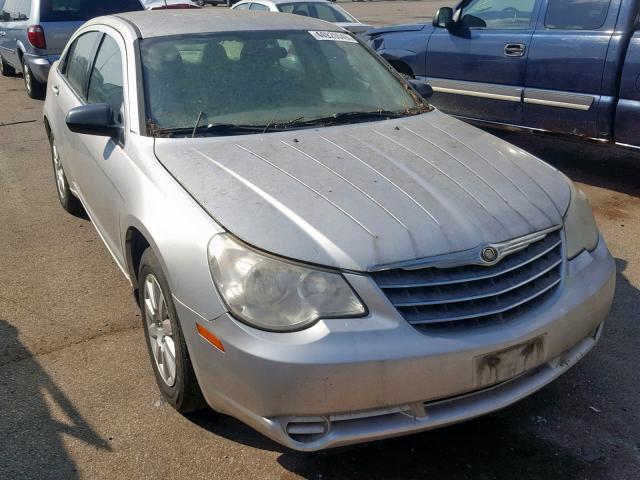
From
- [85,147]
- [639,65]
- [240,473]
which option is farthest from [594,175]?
[240,473]

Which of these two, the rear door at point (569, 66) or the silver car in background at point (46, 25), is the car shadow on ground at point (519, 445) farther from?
the silver car in background at point (46, 25)

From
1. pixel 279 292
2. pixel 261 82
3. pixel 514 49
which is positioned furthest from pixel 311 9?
pixel 279 292

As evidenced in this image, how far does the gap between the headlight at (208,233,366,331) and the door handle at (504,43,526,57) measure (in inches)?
180

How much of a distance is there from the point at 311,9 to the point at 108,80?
8971 mm

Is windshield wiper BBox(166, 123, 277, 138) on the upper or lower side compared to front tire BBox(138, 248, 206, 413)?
upper

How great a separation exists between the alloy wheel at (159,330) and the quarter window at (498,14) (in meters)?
4.63

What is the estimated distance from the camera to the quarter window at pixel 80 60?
181 inches

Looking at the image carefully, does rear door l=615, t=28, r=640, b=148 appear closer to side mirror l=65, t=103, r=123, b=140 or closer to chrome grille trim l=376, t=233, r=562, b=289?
chrome grille trim l=376, t=233, r=562, b=289

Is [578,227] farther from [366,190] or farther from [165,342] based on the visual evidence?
[165,342]

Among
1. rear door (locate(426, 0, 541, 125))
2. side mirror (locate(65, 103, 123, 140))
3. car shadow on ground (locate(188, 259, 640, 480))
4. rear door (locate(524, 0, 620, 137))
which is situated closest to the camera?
car shadow on ground (locate(188, 259, 640, 480))

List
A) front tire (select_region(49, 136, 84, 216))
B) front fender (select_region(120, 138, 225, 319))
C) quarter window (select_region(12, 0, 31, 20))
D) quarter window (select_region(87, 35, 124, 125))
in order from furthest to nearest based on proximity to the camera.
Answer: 1. quarter window (select_region(12, 0, 31, 20))
2. front tire (select_region(49, 136, 84, 216))
3. quarter window (select_region(87, 35, 124, 125))
4. front fender (select_region(120, 138, 225, 319))

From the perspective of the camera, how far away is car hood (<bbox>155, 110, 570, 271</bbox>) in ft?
8.61

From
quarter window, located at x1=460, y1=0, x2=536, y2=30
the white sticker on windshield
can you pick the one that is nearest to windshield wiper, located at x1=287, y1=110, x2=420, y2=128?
the white sticker on windshield

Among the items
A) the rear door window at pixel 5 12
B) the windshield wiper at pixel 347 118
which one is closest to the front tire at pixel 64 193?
the windshield wiper at pixel 347 118
